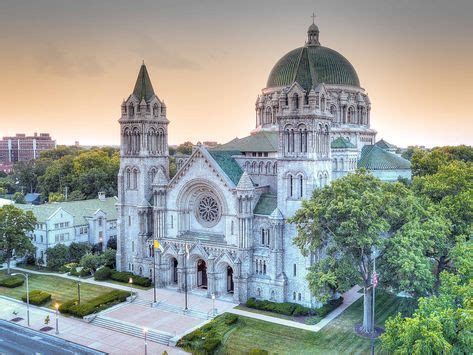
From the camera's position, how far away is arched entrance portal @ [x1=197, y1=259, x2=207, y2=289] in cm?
5741

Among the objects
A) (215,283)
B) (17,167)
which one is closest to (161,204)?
(215,283)

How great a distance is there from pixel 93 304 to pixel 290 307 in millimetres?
22359

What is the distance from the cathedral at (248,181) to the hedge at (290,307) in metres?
1.28

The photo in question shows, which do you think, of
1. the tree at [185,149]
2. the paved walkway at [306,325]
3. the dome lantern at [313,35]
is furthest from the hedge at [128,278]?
the tree at [185,149]

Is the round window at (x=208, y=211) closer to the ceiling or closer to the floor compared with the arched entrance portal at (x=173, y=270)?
closer to the ceiling

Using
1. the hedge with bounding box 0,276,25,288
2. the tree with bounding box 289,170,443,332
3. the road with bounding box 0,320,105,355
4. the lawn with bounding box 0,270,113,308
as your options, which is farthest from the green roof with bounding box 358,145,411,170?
the hedge with bounding box 0,276,25,288

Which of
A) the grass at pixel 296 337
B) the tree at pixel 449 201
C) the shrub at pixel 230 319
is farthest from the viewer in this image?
the shrub at pixel 230 319

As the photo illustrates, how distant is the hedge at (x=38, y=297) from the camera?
52281 mm

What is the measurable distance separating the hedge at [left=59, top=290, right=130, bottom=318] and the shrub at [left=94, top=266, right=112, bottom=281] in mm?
7318

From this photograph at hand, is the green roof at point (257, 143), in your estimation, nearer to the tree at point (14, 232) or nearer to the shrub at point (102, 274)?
the shrub at point (102, 274)

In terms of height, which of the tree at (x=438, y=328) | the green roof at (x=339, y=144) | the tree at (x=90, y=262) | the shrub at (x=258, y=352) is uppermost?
the green roof at (x=339, y=144)

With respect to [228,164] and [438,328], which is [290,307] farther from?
[438,328]

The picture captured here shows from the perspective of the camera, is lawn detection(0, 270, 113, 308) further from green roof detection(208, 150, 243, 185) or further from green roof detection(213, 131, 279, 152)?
green roof detection(213, 131, 279, 152)

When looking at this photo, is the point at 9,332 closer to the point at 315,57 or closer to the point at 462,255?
the point at 462,255
